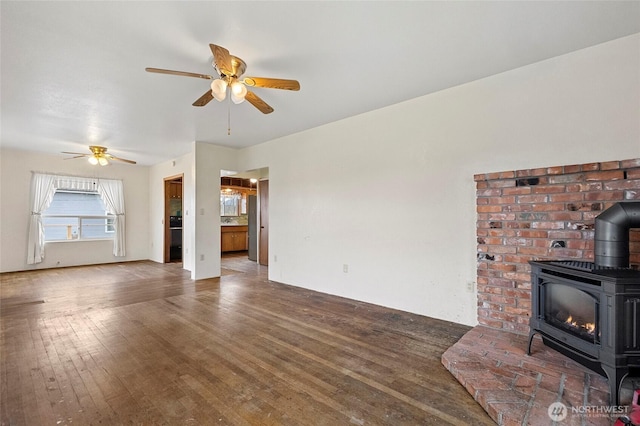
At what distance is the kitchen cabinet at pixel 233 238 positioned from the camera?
895 cm

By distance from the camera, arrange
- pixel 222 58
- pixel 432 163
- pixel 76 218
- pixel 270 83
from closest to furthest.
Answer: pixel 222 58
pixel 270 83
pixel 432 163
pixel 76 218

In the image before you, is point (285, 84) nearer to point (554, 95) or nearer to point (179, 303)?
point (554, 95)

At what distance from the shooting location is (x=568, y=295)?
2.03 meters

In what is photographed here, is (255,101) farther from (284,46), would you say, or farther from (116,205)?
(116,205)

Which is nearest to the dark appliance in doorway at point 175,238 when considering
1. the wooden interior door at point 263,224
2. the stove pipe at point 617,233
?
the wooden interior door at point 263,224

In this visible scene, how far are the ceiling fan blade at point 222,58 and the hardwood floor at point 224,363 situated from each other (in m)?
2.36

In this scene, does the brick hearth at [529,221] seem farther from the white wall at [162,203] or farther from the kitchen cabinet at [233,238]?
the kitchen cabinet at [233,238]

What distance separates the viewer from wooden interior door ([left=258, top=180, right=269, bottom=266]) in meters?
6.82

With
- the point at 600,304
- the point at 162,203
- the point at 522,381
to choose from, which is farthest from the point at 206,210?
the point at 600,304

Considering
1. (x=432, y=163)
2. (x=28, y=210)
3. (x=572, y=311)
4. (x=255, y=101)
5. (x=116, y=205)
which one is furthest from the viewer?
(x=116, y=205)

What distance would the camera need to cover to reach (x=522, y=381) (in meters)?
1.86

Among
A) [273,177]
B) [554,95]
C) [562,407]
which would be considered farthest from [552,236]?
[273,177]

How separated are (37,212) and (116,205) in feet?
4.75

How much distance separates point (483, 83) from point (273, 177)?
354 cm
